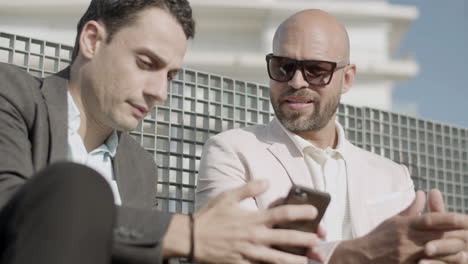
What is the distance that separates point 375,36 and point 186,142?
22343 millimetres

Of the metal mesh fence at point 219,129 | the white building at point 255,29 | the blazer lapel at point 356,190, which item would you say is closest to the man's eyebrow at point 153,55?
the metal mesh fence at point 219,129

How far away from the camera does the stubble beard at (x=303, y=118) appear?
8.29 feet

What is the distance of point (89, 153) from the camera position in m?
1.95

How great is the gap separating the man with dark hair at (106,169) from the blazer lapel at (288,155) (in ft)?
1.81

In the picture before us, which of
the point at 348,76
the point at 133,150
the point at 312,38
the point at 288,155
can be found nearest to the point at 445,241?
the point at 288,155

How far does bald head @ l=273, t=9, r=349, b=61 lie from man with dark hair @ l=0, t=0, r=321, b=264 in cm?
68

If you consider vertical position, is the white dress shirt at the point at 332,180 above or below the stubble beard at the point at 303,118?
below

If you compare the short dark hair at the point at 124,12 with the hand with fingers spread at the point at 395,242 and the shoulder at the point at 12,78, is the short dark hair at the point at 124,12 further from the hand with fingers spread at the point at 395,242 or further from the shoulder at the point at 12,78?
the hand with fingers spread at the point at 395,242

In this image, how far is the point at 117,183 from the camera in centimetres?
195

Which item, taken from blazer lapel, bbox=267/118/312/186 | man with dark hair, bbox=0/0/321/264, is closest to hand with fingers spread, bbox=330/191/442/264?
man with dark hair, bbox=0/0/321/264

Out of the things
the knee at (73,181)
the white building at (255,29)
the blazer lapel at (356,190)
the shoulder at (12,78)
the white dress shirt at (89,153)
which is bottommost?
the white building at (255,29)

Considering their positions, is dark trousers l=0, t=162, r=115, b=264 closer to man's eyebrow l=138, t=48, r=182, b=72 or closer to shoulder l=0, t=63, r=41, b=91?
shoulder l=0, t=63, r=41, b=91

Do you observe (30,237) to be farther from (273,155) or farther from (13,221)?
(273,155)

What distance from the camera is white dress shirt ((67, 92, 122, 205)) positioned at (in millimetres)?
1864
